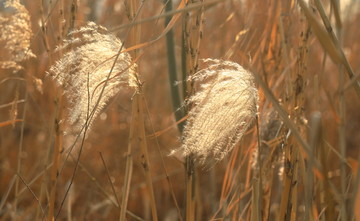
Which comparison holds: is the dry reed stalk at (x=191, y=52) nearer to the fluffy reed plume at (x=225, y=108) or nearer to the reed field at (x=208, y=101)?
the reed field at (x=208, y=101)

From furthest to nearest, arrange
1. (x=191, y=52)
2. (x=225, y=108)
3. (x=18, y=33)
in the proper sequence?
1. (x=18, y=33)
2. (x=191, y=52)
3. (x=225, y=108)

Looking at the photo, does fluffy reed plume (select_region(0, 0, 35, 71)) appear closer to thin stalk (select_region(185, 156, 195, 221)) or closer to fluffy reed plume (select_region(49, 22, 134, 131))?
fluffy reed plume (select_region(49, 22, 134, 131))

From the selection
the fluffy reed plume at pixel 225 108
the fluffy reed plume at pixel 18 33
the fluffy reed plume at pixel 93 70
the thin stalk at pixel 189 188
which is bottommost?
the thin stalk at pixel 189 188

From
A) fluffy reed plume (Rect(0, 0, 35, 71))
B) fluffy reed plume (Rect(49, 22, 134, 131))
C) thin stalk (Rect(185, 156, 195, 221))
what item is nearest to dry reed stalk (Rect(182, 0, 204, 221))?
thin stalk (Rect(185, 156, 195, 221))

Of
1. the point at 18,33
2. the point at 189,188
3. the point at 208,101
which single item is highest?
the point at 18,33

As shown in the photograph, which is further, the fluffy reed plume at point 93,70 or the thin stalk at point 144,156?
the thin stalk at point 144,156

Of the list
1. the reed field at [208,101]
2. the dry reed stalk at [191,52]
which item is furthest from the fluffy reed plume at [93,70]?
the dry reed stalk at [191,52]

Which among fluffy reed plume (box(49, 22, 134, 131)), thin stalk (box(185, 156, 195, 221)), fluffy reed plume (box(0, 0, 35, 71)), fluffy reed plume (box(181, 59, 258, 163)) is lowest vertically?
thin stalk (box(185, 156, 195, 221))

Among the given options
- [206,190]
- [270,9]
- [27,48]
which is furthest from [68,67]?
[206,190]

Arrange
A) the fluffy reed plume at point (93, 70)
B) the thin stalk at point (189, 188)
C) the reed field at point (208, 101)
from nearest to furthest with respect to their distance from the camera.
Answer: the reed field at point (208, 101), the fluffy reed plume at point (93, 70), the thin stalk at point (189, 188)

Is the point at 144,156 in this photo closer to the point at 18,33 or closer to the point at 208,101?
the point at 208,101

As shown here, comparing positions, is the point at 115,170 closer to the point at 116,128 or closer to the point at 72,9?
the point at 116,128

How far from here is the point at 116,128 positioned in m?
2.28

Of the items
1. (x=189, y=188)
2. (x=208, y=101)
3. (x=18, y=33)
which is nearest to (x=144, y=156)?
(x=189, y=188)
